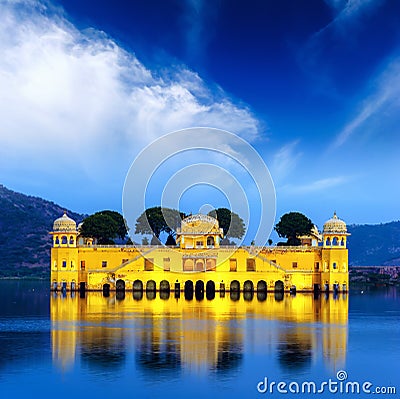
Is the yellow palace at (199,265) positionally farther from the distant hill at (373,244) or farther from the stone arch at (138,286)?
the distant hill at (373,244)

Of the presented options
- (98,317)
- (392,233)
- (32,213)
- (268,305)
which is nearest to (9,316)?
(98,317)

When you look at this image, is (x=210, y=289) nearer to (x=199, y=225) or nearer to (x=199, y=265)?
(x=199, y=265)

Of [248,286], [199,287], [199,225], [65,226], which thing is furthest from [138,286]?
[248,286]

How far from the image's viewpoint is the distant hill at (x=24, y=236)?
9144 cm

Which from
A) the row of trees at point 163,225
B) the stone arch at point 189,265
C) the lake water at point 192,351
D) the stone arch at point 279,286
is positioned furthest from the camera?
the row of trees at point 163,225

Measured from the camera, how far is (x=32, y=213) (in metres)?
112

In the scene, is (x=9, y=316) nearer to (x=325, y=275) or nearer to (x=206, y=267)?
(x=206, y=267)

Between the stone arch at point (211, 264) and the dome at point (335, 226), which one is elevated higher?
the dome at point (335, 226)

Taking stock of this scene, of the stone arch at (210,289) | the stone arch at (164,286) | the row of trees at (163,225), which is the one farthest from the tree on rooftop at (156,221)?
the stone arch at (164,286)

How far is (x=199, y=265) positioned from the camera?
2232 inches

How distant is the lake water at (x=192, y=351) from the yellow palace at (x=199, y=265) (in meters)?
13.8

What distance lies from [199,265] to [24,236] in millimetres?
49455

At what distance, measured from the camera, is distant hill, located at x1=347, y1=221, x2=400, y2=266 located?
5605 inches

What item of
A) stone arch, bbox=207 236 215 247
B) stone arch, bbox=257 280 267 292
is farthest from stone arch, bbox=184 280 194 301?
stone arch, bbox=257 280 267 292
